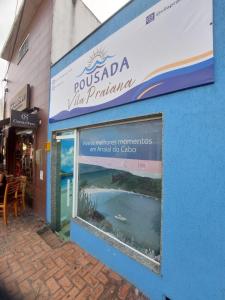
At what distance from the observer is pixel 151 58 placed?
2.11 metres

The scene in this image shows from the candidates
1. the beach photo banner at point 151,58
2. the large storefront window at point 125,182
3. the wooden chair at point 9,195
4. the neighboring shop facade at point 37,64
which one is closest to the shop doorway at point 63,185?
the neighboring shop facade at point 37,64

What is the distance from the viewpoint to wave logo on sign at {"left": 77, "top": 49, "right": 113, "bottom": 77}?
9.16 ft

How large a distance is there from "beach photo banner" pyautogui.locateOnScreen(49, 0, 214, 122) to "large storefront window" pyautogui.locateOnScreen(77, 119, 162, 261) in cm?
47

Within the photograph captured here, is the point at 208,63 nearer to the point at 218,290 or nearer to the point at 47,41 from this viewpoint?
the point at 218,290

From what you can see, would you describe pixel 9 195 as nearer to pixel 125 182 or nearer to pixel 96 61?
pixel 125 182

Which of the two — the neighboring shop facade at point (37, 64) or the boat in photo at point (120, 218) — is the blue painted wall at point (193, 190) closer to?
the boat in photo at point (120, 218)

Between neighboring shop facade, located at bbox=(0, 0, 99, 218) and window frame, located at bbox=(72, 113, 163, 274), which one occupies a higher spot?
neighboring shop facade, located at bbox=(0, 0, 99, 218)

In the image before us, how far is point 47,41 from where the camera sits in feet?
15.3

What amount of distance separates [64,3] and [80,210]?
19.0ft

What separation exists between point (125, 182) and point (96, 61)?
2.19 meters

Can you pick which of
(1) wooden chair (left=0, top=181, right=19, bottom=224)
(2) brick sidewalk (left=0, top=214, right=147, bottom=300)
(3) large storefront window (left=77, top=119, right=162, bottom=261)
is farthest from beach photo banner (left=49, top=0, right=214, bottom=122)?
(1) wooden chair (left=0, top=181, right=19, bottom=224)

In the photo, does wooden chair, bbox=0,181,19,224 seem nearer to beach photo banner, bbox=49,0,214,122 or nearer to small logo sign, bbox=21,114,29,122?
small logo sign, bbox=21,114,29,122

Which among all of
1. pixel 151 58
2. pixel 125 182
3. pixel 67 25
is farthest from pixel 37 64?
pixel 125 182

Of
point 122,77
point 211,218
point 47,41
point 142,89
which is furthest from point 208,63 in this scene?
point 47,41
